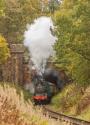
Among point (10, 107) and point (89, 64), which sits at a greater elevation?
point (10, 107)

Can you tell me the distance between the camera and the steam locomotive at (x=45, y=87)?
1829 inches

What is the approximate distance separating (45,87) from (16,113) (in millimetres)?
35744

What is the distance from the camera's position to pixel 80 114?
3369 cm

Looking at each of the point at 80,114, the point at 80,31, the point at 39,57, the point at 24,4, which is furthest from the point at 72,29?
the point at 24,4

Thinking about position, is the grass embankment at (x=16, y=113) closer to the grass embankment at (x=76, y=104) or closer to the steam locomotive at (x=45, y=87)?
the grass embankment at (x=76, y=104)

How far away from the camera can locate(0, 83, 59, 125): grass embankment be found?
35.6 feet

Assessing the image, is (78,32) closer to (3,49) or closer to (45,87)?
(45,87)

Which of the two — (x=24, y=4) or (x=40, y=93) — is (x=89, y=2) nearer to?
(x=40, y=93)

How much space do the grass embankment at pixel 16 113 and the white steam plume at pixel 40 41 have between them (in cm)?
3942

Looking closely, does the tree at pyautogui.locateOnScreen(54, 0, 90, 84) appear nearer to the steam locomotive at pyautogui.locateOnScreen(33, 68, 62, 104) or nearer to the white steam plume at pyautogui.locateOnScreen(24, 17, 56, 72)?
the steam locomotive at pyautogui.locateOnScreen(33, 68, 62, 104)

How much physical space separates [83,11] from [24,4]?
135 feet

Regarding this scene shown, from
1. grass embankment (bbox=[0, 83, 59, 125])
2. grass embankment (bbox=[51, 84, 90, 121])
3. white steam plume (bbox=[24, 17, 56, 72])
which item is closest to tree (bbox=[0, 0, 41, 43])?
white steam plume (bbox=[24, 17, 56, 72])

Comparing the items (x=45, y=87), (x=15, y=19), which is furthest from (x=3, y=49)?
(x=15, y=19)

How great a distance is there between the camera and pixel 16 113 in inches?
449
